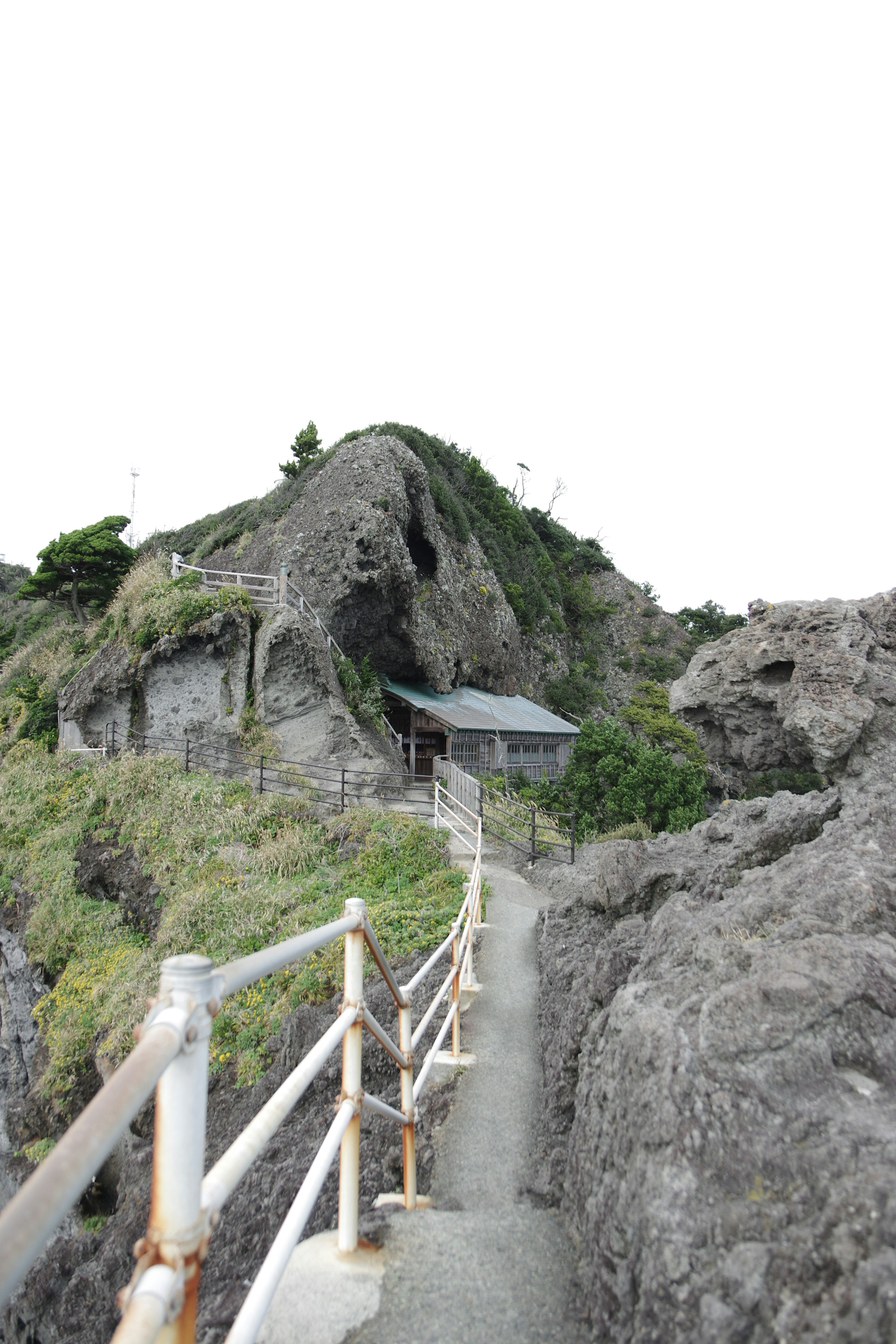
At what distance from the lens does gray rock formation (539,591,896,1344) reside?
1.61 m

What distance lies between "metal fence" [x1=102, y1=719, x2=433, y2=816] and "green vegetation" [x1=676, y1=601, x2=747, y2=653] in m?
35.1

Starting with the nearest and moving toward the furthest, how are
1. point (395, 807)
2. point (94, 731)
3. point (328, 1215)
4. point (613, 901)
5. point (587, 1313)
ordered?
point (587, 1313)
point (328, 1215)
point (613, 901)
point (395, 807)
point (94, 731)

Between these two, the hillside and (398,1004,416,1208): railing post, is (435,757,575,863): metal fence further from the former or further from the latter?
(398,1004,416,1208): railing post

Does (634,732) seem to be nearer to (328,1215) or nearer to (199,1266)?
(328,1215)

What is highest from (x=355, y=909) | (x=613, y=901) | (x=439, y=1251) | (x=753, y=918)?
(x=355, y=909)

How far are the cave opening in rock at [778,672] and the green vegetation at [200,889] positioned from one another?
663 cm

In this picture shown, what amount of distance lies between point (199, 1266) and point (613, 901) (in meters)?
5.09

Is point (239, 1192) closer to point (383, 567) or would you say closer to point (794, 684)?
point (794, 684)

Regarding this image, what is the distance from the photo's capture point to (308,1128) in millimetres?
4812

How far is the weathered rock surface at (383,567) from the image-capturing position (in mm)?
21984

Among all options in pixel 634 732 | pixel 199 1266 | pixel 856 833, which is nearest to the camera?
pixel 199 1266

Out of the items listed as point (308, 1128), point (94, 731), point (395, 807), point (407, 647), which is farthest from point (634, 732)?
point (308, 1128)

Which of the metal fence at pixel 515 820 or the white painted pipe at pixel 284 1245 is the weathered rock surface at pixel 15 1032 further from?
the white painted pipe at pixel 284 1245

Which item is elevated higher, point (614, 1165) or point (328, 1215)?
point (614, 1165)
